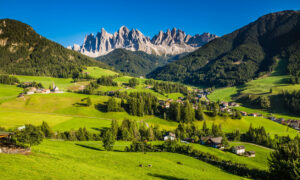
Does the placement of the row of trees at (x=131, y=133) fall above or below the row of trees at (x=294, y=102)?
below

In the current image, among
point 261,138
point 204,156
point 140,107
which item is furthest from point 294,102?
point 204,156

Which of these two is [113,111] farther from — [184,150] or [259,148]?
[259,148]

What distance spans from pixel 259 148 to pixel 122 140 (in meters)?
78.3

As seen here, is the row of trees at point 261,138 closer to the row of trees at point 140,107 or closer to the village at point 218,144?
the village at point 218,144

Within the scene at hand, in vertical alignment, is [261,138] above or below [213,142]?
above

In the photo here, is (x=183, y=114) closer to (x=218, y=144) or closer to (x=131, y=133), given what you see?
(x=218, y=144)

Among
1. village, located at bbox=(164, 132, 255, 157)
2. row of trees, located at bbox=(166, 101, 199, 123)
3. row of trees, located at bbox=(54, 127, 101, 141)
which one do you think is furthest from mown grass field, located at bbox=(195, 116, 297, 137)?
row of trees, located at bbox=(54, 127, 101, 141)

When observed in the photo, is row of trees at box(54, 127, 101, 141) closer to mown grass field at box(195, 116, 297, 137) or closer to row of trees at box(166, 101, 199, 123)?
row of trees at box(166, 101, 199, 123)

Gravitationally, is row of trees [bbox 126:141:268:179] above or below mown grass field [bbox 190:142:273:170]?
above

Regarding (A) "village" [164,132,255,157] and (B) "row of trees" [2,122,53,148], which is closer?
(B) "row of trees" [2,122,53,148]

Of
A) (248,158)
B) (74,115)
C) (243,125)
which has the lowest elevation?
(248,158)

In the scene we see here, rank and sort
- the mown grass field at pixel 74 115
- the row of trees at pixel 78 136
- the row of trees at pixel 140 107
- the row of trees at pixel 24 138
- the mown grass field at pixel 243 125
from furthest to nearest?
the row of trees at pixel 140 107, the mown grass field at pixel 243 125, the mown grass field at pixel 74 115, the row of trees at pixel 78 136, the row of trees at pixel 24 138

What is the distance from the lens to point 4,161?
81.4 feet

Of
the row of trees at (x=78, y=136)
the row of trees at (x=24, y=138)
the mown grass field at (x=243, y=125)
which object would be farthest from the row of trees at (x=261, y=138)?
the row of trees at (x=24, y=138)
